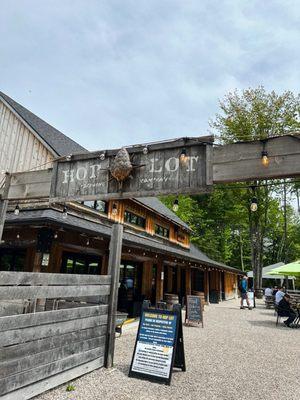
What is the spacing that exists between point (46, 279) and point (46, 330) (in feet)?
2.27

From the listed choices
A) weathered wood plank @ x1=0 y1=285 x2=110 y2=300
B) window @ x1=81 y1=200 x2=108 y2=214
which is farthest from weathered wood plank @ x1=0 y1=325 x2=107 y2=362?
window @ x1=81 y1=200 x2=108 y2=214

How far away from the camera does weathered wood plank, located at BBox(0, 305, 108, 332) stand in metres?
3.56

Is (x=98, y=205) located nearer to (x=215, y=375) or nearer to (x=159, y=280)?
(x=159, y=280)

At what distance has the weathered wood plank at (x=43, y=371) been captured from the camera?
3.51 metres

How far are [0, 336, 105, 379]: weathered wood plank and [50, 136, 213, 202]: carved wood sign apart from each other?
99.3 inches

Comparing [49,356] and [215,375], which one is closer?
[49,356]

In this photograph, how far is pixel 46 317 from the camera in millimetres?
4160

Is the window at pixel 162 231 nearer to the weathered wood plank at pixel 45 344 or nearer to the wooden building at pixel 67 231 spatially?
the wooden building at pixel 67 231

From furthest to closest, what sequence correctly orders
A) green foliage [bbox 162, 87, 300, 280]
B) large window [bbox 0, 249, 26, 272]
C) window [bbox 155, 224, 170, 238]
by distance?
green foliage [bbox 162, 87, 300, 280] → window [bbox 155, 224, 170, 238] → large window [bbox 0, 249, 26, 272]

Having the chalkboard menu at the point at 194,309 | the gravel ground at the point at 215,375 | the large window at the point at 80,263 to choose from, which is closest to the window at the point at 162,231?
the large window at the point at 80,263

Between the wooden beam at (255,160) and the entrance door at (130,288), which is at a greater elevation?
the wooden beam at (255,160)

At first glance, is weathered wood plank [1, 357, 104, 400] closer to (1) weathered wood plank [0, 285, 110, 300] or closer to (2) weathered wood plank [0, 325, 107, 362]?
(2) weathered wood plank [0, 325, 107, 362]

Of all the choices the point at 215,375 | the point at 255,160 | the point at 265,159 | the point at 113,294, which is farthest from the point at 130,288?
the point at 265,159

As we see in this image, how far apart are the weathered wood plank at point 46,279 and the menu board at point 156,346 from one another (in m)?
1.14
